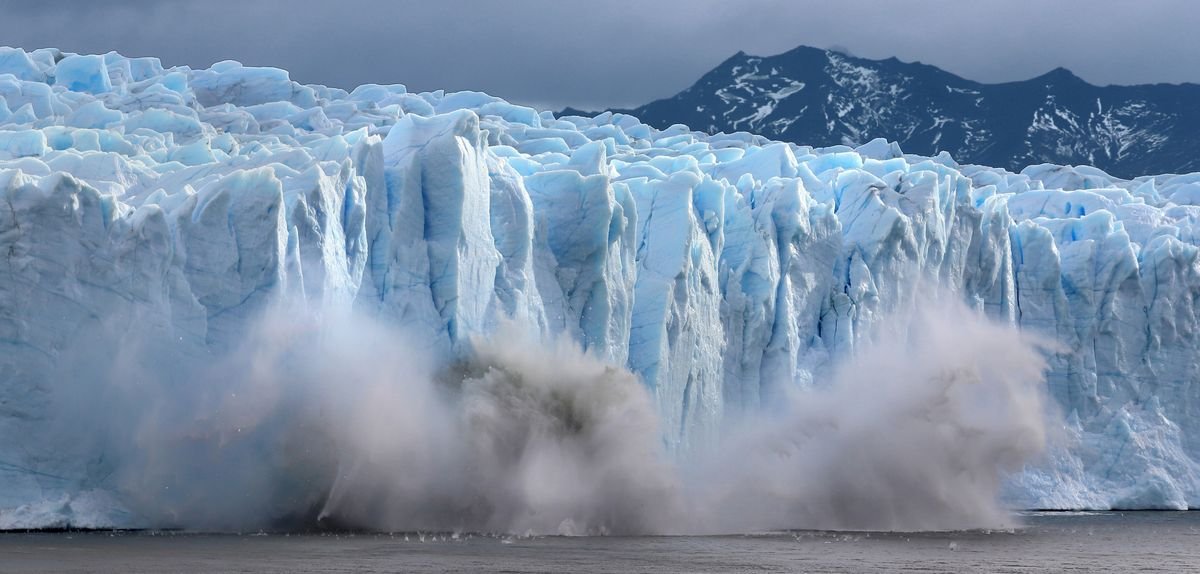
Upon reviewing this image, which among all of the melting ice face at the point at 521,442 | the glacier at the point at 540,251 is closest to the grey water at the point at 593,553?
the melting ice face at the point at 521,442

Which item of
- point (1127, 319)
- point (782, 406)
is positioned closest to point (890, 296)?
point (782, 406)

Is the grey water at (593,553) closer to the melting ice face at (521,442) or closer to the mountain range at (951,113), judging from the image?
the melting ice face at (521,442)

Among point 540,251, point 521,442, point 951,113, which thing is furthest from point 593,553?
point 951,113

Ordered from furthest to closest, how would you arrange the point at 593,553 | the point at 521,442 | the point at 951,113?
the point at 951,113 < the point at 521,442 < the point at 593,553

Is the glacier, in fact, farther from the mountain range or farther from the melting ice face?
the mountain range

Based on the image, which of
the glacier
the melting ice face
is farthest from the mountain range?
the melting ice face

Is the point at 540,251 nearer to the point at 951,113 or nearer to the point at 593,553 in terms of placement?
the point at 593,553

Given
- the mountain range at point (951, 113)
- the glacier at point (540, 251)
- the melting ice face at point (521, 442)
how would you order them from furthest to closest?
the mountain range at point (951, 113) < the glacier at point (540, 251) < the melting ice face at point (521, 442)

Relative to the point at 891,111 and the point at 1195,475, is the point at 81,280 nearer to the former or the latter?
the point at 1195,475
